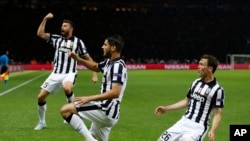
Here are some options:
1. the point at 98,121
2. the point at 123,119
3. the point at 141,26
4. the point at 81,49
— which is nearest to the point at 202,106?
the point at 98,121

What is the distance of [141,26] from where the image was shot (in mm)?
69062

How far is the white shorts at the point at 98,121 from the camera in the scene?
7.21 metres

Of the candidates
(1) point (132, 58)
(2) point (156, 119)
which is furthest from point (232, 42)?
(2) point (156, 119)

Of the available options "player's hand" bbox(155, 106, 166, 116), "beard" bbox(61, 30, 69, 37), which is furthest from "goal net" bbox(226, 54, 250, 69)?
"player's hand" bbox(155, 106, 166, 116)

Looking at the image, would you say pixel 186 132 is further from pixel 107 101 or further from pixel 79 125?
pixel 79 125

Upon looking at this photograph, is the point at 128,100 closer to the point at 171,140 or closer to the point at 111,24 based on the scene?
the point at 171,140

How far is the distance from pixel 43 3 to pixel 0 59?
41.2 metres

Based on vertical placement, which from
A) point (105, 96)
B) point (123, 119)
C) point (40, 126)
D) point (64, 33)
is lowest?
point (123, 119)

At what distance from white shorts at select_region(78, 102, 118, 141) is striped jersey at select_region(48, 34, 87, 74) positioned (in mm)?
3784

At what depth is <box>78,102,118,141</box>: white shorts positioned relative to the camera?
721cm

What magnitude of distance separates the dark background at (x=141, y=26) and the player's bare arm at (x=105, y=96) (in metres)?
55.0

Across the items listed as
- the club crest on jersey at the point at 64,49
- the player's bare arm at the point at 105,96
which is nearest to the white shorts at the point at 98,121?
the player's bare arm at the point at 105,96

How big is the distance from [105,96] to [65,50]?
4556mm

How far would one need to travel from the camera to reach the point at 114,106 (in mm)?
7301
